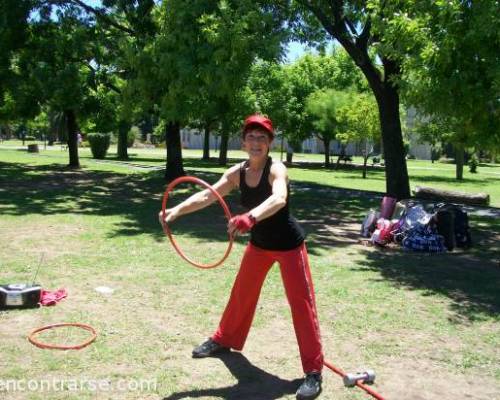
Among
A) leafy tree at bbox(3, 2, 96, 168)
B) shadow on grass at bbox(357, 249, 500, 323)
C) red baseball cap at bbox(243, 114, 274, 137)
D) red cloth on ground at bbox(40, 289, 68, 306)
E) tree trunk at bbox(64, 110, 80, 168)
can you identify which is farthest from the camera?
tree trunk at bbox(64, 110, 80, 168)

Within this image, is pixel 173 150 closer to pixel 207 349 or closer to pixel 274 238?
pixel 207 349

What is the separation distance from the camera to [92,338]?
16.7 feet

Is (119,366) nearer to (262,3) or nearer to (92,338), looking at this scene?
(92,338)

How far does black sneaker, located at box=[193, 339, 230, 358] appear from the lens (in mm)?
4859

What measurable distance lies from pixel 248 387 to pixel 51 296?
9.34 ft

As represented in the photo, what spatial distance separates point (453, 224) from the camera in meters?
9.93

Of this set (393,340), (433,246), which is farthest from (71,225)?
(393,340)

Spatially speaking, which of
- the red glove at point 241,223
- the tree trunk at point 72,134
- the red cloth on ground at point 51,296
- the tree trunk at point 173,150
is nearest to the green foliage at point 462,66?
the red glove at point 241,223

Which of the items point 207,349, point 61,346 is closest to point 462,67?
point 207,349

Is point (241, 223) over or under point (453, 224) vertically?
over

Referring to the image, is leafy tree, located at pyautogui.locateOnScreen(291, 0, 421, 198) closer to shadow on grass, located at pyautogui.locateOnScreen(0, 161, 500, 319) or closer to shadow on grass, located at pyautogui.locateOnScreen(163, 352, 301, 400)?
shadow on grass, located at pyautogui.locateOnScreen(0, 161, 500, 319)

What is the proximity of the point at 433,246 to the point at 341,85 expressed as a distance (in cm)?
3132

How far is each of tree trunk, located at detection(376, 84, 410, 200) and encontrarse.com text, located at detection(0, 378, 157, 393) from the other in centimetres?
1142

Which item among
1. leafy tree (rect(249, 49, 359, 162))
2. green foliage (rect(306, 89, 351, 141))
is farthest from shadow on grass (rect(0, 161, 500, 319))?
green foliage (rect(306, 89, 351, 141))
